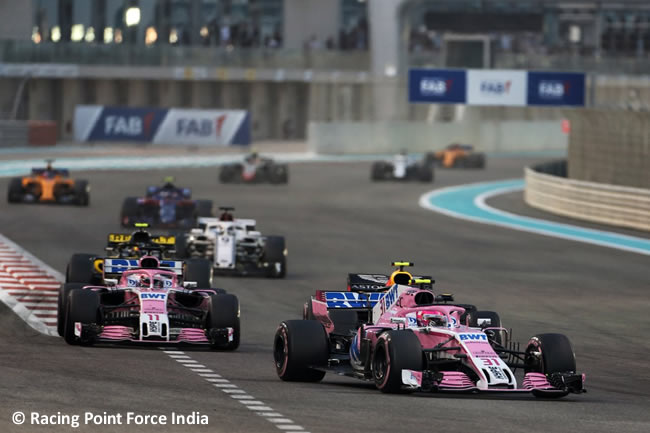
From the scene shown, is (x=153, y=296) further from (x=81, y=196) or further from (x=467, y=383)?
(x=81, y=196)

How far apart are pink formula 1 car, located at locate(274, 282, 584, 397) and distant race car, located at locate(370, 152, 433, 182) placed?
3943cm

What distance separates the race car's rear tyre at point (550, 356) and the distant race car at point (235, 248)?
12.0m

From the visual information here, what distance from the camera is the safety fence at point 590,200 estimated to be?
38750mm

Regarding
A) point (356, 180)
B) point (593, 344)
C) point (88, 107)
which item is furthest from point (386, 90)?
point (593, 344)

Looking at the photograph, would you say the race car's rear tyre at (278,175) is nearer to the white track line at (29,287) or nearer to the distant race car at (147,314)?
the white track line at (29,287)

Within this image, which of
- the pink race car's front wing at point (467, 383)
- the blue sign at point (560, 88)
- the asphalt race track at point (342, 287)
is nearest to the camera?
the asphalt race track at point (342, 287)

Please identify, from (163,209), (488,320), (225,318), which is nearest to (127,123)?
(163,209)

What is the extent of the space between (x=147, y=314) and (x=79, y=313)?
75cm

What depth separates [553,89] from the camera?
53.2 m

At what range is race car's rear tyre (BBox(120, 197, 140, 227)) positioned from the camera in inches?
1411

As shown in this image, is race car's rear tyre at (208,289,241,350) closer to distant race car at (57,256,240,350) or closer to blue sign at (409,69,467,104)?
distant race car at (57,256,240,350)

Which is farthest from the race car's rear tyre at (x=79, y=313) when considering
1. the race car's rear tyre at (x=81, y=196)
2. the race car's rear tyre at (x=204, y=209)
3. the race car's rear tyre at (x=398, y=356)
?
the race car's rear tyre at (x=81, y=196)

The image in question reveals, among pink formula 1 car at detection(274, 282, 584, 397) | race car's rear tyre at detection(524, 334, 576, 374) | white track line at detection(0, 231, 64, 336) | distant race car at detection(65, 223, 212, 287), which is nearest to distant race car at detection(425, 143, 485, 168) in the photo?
white track line at detection(0, 231, 64, 336)

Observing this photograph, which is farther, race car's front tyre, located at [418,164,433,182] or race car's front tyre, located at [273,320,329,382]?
race car's front tyre, located at [418,164,433,182]
